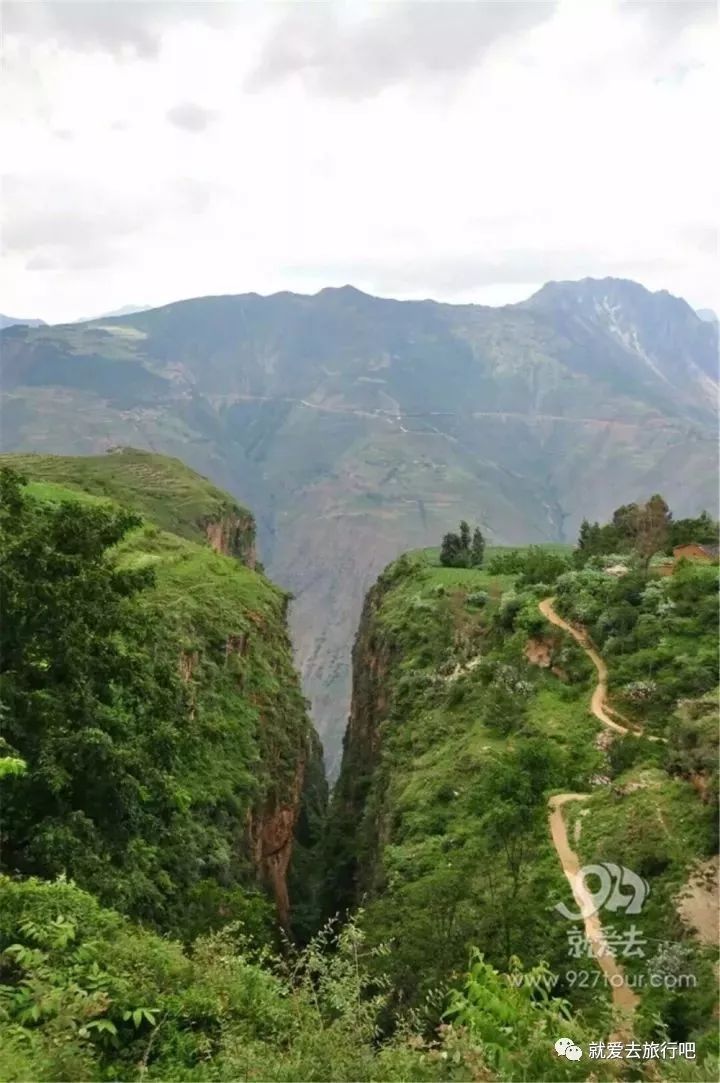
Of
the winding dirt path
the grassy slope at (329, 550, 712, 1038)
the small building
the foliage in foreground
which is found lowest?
the grassy slope at (329, 550, 712, 1038)

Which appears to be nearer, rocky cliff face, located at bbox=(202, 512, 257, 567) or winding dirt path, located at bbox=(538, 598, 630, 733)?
winding dirt path, located at bbox=(538, 598, 630, 733)

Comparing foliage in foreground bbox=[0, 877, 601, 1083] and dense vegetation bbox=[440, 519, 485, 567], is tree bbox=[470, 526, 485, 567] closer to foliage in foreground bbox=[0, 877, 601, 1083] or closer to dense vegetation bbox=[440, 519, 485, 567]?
dense vegetation bbox=[440, 519, 485, 567]

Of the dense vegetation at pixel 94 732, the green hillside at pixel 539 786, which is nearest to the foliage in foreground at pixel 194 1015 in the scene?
the green hillside at pixel 539 786

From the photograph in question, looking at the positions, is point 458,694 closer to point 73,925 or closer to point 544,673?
point 544,673

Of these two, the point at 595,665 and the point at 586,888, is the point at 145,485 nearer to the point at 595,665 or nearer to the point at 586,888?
the point at 595,665

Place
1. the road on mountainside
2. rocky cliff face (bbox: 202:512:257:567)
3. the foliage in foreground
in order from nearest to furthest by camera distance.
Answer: the foliage in foreground
the road on mountainside
rocky cliff face (bbox: 202:512:257:567)

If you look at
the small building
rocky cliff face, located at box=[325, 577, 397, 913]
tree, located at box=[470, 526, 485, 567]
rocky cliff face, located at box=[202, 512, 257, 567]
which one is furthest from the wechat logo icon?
rocky cliff face, located at box=[202, 512, 257, 567]
